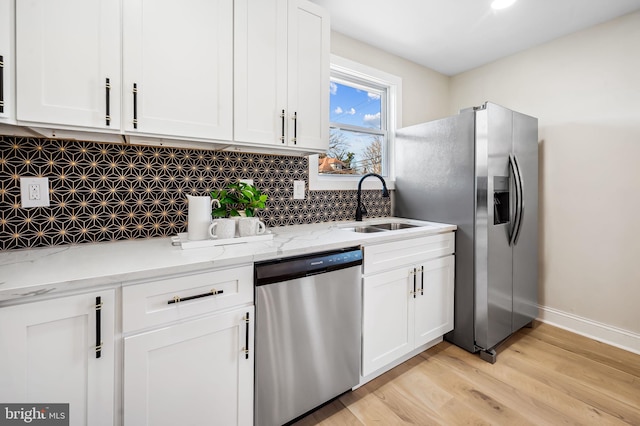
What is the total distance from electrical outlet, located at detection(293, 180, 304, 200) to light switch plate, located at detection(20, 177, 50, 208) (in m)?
1.35

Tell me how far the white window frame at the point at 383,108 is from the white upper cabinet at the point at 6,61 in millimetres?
1581

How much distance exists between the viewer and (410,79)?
9.51 feet

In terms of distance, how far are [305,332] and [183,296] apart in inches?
24.1

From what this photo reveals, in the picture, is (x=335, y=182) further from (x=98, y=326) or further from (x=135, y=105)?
(x=98, y=326)

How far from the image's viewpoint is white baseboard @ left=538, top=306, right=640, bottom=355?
84.5 inches

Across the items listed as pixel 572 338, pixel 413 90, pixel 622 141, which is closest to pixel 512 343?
pixel 572 338

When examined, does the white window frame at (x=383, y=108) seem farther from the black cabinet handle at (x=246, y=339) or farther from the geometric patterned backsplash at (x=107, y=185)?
the black cabinet handle at (x=246, y=339)

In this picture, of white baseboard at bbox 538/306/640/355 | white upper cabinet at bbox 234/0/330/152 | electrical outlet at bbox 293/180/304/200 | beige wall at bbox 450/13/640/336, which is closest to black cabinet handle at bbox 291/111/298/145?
white upper cabinet at bbox 234/0/330/152

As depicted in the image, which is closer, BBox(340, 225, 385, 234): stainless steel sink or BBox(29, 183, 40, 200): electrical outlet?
BBox(29, 183, 40, 200): electrical outlet

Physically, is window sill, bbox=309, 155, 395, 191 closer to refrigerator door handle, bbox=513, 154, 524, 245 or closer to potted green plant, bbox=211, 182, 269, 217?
potted green plant, bbox=211, 182, 269, 217

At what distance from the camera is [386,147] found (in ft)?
9.18

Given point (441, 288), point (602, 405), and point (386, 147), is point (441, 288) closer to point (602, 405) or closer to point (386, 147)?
point (602, 405)

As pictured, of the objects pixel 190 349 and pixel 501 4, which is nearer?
pixel 190 349

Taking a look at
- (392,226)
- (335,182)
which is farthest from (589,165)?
(335,182)
